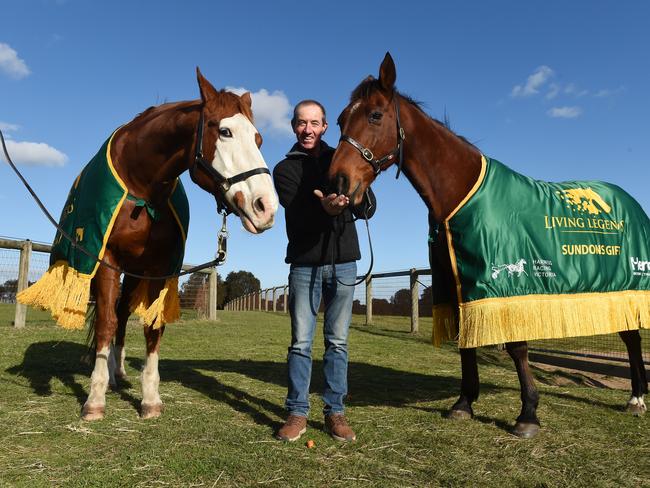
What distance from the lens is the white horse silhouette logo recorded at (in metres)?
2.98

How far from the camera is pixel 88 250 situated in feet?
10.4

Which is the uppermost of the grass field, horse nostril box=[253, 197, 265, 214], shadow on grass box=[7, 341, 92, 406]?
horse nostril box=[253, 197, 265, 214]

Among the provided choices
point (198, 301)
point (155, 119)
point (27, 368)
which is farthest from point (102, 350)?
point (198, 301)

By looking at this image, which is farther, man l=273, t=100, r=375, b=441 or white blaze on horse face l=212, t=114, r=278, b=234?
man l=273, t=100, r=375, b=441

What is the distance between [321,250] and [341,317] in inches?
16.6

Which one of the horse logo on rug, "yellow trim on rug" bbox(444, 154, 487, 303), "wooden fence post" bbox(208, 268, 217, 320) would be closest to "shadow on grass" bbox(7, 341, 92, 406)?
"yellow trim on rug" bbox(444, 154, 487, 303)

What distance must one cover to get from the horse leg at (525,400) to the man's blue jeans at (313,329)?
1090 millimetres

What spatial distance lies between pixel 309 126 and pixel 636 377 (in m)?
3.20

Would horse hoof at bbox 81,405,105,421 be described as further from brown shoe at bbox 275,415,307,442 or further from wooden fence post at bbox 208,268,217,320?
wooden fence post at bbox 208,268,217,320

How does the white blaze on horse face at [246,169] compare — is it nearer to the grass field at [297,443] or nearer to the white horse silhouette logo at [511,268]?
the grass field at [297,443]

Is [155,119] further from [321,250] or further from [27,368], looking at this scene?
[27,368]

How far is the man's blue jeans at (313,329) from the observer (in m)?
2.86

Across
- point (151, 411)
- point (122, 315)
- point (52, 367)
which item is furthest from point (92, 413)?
point (52, 367)

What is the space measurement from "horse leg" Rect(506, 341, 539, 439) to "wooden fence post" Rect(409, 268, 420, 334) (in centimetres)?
650
